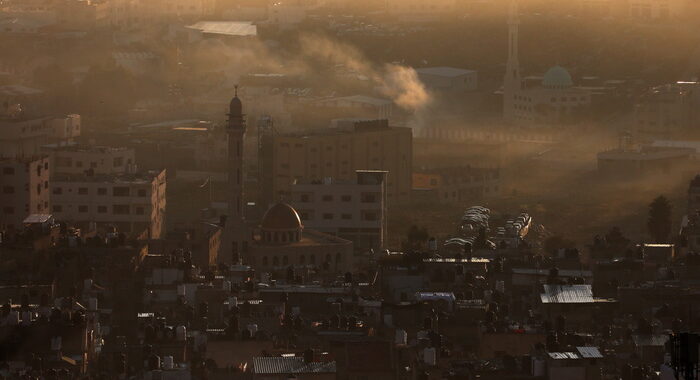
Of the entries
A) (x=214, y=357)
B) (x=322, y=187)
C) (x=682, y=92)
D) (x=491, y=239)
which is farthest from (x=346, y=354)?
(x=682, y=92)

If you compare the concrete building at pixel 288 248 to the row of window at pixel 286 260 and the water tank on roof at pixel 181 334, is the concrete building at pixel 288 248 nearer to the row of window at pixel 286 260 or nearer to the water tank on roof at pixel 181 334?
the row of window at pixel 286 260

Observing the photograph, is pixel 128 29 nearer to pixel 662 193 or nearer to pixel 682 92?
pixel 682 92

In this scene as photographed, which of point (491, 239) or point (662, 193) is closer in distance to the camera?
point (491, 239)

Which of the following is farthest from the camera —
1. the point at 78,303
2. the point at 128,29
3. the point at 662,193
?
the point at 128,29

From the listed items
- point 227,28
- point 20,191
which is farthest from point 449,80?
point 20,191

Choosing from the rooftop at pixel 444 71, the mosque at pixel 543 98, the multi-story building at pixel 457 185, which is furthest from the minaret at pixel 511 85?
the multi-story building at pixel 457 185

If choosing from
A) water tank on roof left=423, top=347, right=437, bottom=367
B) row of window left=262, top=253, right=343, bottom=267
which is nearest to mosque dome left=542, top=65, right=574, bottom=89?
row of window left=262, top=253, right=343, bottom=267

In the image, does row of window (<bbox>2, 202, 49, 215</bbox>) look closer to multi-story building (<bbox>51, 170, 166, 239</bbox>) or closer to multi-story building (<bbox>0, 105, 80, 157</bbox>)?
multi-story building (<bbox>51, 170, 166, 239</bbox>)
